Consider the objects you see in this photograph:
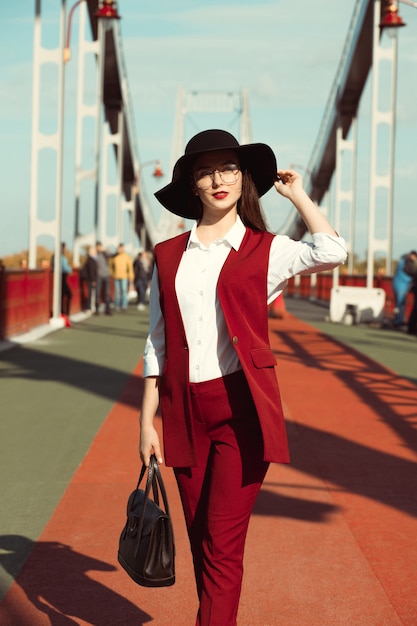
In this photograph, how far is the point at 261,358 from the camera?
3.06 m

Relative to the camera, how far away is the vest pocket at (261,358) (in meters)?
3.05

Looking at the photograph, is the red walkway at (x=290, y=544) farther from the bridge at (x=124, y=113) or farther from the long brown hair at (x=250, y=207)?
the bridge at (x=124, y=113)

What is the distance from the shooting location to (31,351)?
607 inches

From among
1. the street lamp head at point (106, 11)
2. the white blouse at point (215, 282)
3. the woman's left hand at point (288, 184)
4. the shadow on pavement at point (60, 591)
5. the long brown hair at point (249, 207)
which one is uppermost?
the street lamp head at point (106, 11)

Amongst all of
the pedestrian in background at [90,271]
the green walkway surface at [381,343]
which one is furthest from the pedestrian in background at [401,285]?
the pedestrian in background at [90,271]

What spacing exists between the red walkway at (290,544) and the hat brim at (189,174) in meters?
1.49

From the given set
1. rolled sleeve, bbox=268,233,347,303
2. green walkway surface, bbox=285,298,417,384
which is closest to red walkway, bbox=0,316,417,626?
rolled sleeve, bbox=268,233,347,303

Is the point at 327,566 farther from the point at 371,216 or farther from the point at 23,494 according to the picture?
the point at 371,216

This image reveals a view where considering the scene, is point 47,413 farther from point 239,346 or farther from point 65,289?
point 65,289

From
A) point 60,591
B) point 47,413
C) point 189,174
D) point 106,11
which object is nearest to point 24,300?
point 106,11

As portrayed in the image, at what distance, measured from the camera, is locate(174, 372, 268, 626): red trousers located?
306 cm

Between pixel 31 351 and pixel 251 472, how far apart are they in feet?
41.3

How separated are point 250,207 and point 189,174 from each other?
0.21 m

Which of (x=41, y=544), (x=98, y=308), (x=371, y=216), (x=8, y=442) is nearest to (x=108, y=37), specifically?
(x=98, y=308)
